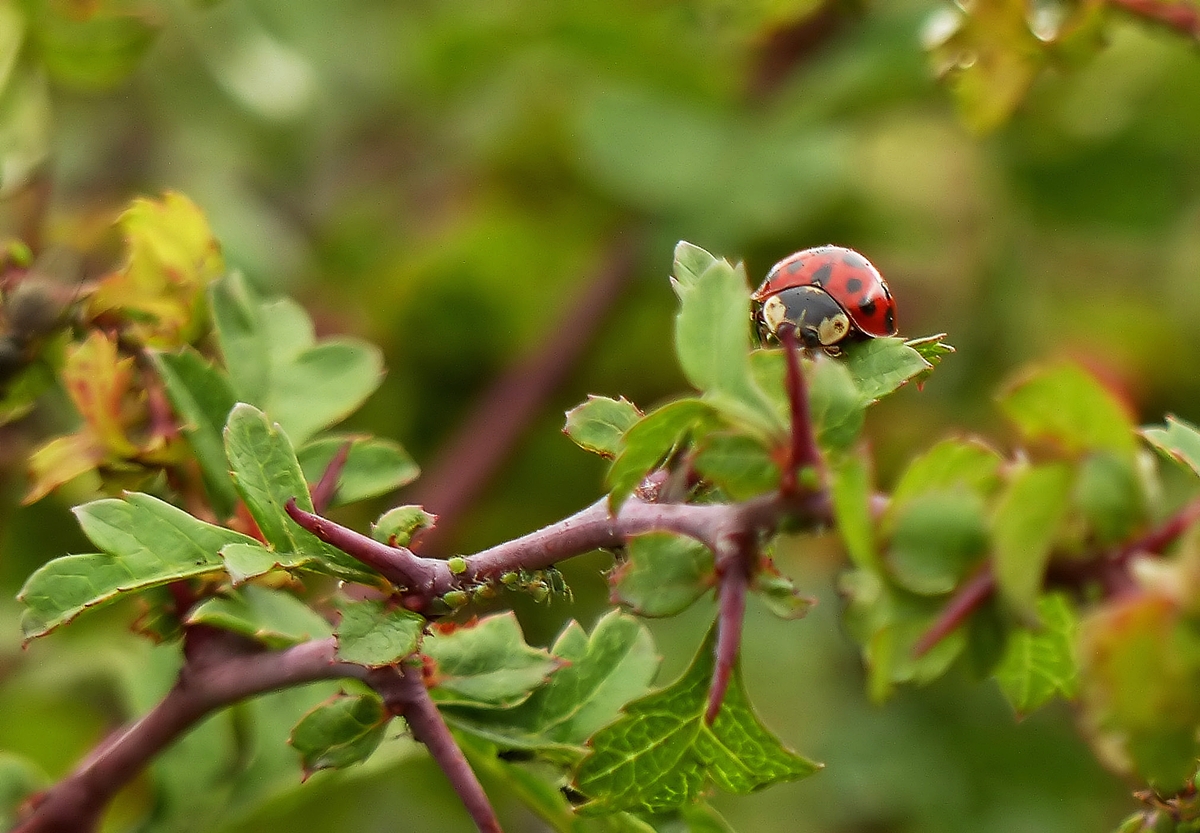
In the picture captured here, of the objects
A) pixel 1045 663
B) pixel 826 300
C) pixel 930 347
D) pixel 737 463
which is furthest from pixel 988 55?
pixel 737 463

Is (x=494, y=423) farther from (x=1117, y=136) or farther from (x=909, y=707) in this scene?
(x=1117, y=136)

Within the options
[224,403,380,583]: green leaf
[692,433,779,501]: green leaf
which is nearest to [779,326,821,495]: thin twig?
[692,433,779,501]: green leaf

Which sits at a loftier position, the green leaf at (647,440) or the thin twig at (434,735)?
the green leaf at (647,440)

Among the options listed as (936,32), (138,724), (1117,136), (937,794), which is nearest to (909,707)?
(937,794)

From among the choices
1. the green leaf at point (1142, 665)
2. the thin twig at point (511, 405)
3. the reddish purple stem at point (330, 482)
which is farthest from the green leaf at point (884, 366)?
A: the thin twig at point (511, 405)

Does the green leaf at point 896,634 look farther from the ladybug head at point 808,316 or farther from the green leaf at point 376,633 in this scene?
the ladybug head at point 808,316
